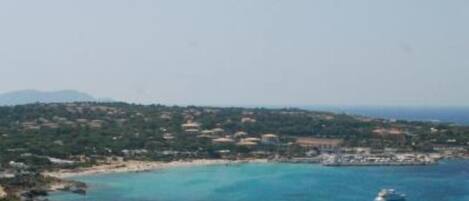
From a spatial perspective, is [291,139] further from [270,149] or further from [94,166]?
[94,166]

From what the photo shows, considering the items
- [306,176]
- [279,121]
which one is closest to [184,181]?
[306,176]

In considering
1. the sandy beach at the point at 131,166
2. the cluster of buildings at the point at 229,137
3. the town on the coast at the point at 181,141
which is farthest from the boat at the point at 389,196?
the cluster of buildings at the point at 229,137

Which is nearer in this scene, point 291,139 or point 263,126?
point 291,139

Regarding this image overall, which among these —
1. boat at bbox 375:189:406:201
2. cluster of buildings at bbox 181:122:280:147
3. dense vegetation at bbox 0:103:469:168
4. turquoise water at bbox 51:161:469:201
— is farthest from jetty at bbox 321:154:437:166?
boat at bbox 375:189:406:201

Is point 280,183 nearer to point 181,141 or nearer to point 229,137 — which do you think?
point 181,141

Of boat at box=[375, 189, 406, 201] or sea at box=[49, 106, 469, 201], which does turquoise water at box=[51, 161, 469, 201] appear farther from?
boat at box=[375, 189, 406, 201]

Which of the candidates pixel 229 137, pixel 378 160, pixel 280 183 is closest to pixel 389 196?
pixel 280 183

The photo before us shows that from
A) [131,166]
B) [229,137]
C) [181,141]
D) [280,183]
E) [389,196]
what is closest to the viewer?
[389,196]
